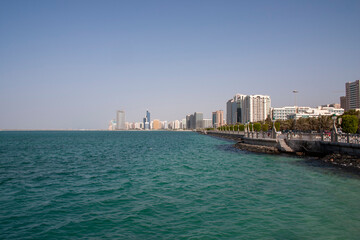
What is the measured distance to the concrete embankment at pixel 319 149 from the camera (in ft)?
70.5

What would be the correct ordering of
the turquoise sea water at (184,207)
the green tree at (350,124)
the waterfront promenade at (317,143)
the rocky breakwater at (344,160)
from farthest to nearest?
the green tree at (350,124) → the waterfront promenade at (317,143) → the rocky breakwater at (344,160) → the turquoise sea water at (184,207)

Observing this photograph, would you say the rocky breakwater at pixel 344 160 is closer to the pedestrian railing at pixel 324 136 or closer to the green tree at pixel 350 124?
the pedestrian railing at pixel 324 136

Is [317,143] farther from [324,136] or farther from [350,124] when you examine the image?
[324,136]

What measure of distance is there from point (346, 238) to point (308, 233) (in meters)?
1.02

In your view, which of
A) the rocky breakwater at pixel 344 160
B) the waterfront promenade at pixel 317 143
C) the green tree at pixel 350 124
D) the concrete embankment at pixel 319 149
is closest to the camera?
the rocky breakwater at pixel 344 160

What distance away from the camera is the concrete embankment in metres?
21.5

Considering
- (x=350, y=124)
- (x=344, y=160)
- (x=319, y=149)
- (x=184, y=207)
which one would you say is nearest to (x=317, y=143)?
(x=319, y=149)

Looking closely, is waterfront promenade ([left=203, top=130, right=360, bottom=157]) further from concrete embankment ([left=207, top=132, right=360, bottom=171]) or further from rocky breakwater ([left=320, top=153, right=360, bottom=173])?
rocky breakwater ([left=320, top=153, right=360, bottom=173])

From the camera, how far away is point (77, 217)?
982 centimetres

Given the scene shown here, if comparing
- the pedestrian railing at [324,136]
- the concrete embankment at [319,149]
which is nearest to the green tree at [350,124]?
the pedestrian railing at [324,136]

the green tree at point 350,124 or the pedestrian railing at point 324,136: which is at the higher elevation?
the green tree at point 350,124

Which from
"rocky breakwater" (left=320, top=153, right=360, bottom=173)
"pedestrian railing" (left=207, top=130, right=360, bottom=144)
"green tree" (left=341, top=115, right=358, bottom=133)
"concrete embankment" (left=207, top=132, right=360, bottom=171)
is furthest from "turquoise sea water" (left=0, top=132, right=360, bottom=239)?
"green tree" (left=341, top=115, right=358, bottom=133)

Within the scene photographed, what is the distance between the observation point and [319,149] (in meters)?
27.6

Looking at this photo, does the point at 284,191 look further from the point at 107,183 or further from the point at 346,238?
the point at 107,183
